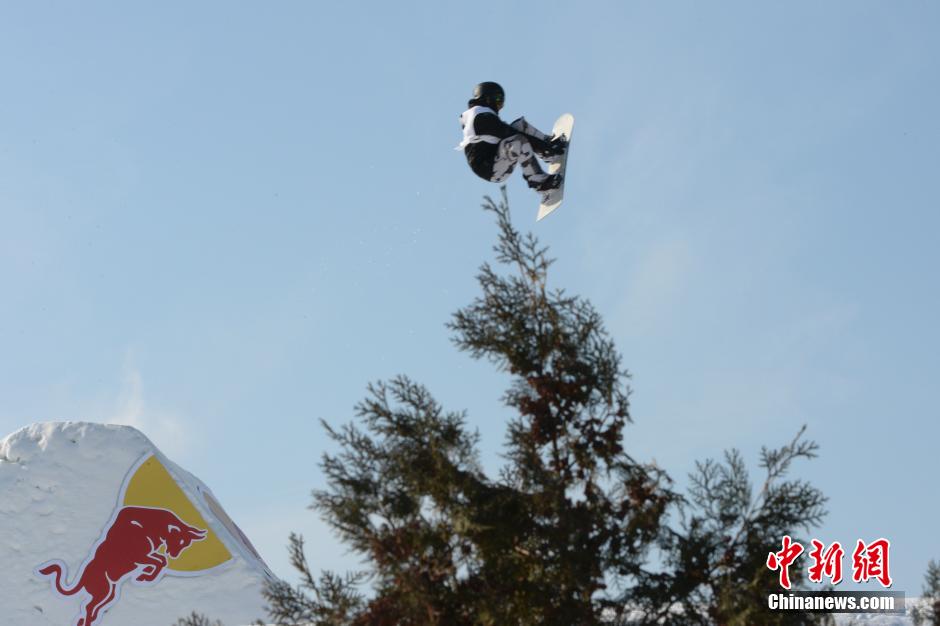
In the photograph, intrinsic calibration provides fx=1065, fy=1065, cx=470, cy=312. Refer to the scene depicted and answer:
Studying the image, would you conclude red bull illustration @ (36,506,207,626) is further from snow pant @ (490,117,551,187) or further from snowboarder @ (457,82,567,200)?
snowboarder @ (457,82,567,200)

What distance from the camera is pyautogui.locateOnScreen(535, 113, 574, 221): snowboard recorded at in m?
12.4

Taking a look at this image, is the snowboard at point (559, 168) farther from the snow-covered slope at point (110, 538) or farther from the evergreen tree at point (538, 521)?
the snow-covered slope at point (110, 538)

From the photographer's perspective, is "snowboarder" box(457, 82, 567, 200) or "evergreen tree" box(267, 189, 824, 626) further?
"snowboarder" box(457, 82, 567, 200)

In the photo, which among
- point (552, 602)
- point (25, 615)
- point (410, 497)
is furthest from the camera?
point (25, 615)

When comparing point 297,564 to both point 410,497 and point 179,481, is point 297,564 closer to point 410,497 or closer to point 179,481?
point 410,497

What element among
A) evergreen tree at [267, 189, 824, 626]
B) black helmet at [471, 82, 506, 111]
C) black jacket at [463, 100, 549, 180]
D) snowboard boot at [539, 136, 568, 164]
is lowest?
evergreen tree at [267, 189, 824, 626]

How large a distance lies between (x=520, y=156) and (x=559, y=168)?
73 centimetres

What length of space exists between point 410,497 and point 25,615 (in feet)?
61.7

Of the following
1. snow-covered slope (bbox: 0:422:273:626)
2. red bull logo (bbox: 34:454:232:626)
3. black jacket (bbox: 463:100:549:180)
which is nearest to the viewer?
black jacket (bbox: 463:100:549:180)

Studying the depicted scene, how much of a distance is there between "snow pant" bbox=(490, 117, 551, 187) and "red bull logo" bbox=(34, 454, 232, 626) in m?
15.7

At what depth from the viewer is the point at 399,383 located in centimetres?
803

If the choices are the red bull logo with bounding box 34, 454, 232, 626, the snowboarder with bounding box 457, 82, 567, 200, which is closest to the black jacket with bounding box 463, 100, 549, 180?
the snowboarder with bounding box 457, 82, 567, 200

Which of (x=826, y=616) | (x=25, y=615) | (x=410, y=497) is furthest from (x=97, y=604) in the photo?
(x=826, y=616)

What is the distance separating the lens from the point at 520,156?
11.9m
